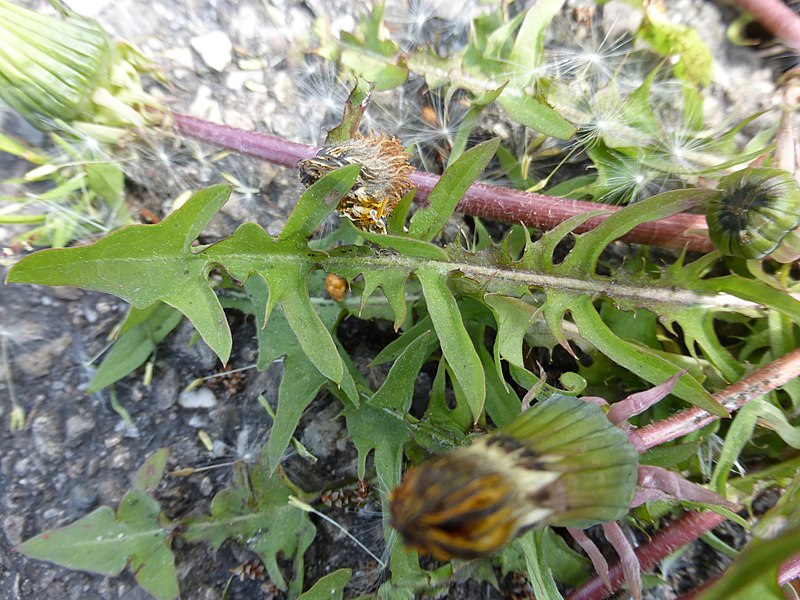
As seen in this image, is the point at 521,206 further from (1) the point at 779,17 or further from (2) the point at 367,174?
(1) the point at 779,17

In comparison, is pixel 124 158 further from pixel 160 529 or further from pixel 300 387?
pixel 160 529

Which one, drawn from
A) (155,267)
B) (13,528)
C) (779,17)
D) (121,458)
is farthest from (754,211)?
(13,528)

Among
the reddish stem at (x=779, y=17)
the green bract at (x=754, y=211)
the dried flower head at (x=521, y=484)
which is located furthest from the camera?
the reddish stem at (x=779, y=17)

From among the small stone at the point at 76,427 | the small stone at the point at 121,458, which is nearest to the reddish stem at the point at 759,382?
the small stone at the point at 121,458

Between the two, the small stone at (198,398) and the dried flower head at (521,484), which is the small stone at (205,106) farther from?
the dried flower head at (521,484)

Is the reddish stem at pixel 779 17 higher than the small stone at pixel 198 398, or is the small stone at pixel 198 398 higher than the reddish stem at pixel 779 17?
the reddish stem at pixel 779 17

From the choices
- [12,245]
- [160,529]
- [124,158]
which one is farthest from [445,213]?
[12,245]
